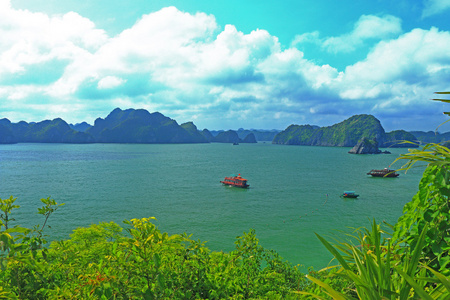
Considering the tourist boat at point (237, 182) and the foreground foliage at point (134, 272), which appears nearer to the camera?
the foreground foliage at point (134, 272)

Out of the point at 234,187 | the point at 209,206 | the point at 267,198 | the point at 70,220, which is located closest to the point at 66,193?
the point at 70,220

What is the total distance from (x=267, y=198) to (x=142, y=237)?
180ft

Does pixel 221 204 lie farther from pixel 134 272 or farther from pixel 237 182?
pixel 134 272

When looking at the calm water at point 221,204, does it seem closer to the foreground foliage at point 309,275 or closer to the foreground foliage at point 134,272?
the foreground foliage at point 134,272

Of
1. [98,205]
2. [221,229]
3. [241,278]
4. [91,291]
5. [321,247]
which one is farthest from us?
[98,205]

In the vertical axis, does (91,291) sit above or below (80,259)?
above

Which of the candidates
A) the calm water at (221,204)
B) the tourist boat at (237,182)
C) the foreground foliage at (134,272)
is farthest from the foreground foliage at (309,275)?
the tourist boat at (237,182)

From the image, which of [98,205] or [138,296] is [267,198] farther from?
[138,296]

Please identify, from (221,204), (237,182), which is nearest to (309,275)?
(221,204)

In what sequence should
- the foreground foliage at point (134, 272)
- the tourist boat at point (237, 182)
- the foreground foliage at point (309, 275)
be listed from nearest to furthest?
the foreground foliage at point (309, 275) → the foreground foliage at point (134, 272) → the tourist boat at point (237, 182)

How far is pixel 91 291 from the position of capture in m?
2.95

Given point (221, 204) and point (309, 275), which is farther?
point (221, 204)

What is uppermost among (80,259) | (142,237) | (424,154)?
(424,154)

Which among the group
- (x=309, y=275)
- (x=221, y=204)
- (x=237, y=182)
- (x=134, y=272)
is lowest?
(x=221, y=204)
